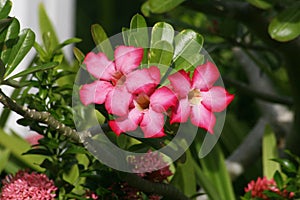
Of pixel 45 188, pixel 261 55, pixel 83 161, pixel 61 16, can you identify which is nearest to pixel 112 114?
pixel 45 188

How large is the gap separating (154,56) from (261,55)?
917mm

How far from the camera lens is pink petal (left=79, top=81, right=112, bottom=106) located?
2.04 feet

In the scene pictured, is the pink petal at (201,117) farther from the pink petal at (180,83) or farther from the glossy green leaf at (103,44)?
the glossy green leaf at (103,44)

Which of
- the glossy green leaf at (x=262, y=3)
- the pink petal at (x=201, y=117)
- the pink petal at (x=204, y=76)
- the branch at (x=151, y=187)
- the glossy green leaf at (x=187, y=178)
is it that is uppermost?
the pink petal at (x=204, y=76)

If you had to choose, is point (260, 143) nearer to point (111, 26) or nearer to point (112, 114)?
point (112, 114)

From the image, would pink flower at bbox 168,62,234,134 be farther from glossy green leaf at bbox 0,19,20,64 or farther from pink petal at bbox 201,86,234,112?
glossy green leaf at bbox 0,19,20,64

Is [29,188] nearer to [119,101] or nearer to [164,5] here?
[119,101]

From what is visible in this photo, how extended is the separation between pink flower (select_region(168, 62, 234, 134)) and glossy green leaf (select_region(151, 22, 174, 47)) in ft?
0.19

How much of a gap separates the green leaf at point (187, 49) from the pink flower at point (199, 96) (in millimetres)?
25

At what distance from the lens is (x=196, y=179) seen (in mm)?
1181

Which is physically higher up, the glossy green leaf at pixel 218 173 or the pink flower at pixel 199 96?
the pink flower at pixel 199 96

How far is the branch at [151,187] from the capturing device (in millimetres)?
770

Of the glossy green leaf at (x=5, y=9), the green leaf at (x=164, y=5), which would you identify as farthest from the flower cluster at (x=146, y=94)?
the green leaf at (x=164, y=5)

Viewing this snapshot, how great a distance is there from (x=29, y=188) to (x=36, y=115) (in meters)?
0.14
